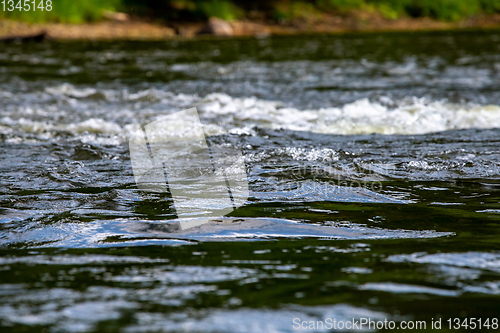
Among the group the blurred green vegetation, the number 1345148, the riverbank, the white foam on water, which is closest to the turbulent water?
the white foam on water

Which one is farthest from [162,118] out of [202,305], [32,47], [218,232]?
[32,47]

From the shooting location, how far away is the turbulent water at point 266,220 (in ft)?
5.93

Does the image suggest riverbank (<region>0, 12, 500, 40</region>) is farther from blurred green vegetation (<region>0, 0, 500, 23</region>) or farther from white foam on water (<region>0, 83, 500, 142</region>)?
white foam on water (<region>0, 83, 500, 142</region>)

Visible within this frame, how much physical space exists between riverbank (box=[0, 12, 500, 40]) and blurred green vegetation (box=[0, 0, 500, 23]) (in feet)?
2.33

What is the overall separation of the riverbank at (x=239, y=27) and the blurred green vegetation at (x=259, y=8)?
709 millimetres

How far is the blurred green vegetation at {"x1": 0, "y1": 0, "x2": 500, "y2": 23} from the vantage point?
75.3 ft

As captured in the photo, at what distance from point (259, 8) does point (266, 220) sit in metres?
27.1

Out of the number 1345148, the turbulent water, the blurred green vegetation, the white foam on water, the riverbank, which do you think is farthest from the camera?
the blurred green vegetation

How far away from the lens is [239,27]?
24250mm

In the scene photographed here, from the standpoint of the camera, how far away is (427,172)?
146 inches

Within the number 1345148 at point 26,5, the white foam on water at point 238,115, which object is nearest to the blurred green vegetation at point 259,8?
the number 1345148 at point 26,5

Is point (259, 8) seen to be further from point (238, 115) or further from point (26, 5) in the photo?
point (238, 115)

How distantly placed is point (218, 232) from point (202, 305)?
0.81 meters

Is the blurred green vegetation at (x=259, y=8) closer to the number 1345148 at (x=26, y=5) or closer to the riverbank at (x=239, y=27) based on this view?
the number 1345148 at (x=26, y=5)
